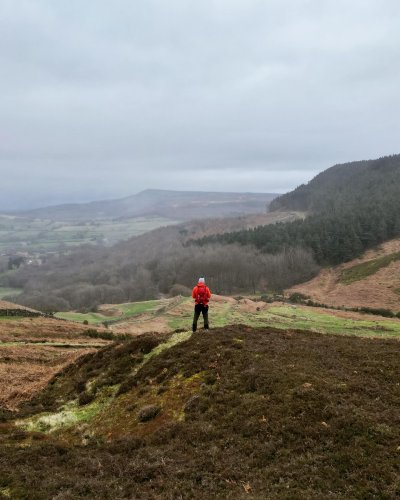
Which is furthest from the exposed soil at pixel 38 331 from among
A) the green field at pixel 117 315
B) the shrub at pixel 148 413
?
the shrub at pixel 148 413

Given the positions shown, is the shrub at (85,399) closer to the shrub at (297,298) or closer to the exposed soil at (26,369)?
the exposed soil at (26,369)

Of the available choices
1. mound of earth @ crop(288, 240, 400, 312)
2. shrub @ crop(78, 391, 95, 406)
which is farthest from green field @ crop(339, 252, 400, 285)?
shrub @ crop(78, 391, 95, 406)

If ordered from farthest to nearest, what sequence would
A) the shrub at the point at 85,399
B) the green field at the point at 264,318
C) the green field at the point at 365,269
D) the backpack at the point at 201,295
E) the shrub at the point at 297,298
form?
the green field at the point at 365,269, the shrub at the point at 297,298, the green field at the point at 264,318, the backpack at the point at 201,295, the shrub at the point at 85,399

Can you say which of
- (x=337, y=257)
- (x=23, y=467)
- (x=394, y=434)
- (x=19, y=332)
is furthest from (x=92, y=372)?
(x=337, y=257)

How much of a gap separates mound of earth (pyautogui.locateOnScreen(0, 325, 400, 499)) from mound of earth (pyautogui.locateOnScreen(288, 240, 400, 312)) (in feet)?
207

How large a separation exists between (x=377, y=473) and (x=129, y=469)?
19.3 feet

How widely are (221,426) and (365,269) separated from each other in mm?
99224

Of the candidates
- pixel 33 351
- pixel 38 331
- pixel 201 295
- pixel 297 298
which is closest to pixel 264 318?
pixel 38 331

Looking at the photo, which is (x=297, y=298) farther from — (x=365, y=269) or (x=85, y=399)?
(x=85, y=399)

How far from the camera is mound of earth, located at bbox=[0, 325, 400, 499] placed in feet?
30.6

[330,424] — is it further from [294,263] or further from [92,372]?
[294,263]

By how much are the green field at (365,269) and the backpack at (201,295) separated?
84.3 metres

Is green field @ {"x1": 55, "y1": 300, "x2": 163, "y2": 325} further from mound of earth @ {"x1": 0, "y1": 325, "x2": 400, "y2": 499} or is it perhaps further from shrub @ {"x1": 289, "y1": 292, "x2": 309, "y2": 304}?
mound of earth @ {"x1": 0, "y1": 325, "x2": 400, "y2": 499}

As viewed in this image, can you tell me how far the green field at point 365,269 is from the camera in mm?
98625
